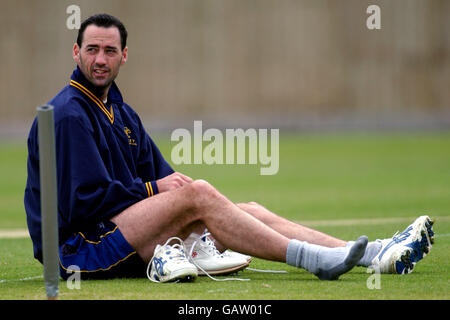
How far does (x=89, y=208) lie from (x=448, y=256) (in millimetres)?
2920

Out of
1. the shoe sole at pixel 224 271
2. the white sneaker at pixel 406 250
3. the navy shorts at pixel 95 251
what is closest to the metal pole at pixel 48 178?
the navy shorts at pixel 95 251

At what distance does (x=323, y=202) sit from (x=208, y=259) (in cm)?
671

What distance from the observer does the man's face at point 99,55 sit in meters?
5.60

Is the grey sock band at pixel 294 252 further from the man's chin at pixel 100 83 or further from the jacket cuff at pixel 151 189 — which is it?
the man's chin at pixel 100 83

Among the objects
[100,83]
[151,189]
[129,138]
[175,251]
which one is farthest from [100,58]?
[175,251]

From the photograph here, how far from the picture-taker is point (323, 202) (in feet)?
39.4

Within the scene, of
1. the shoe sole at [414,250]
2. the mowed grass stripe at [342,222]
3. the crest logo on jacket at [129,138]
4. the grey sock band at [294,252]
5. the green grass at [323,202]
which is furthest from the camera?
the mowed grass stripe at [342,222]

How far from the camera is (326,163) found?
19.1 m

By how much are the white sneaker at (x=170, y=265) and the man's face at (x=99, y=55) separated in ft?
4.17

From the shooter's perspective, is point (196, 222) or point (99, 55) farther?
point (99, 55)

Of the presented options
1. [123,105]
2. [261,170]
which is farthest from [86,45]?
[261,170]

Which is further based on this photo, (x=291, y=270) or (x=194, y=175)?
(x=194, y=175)
